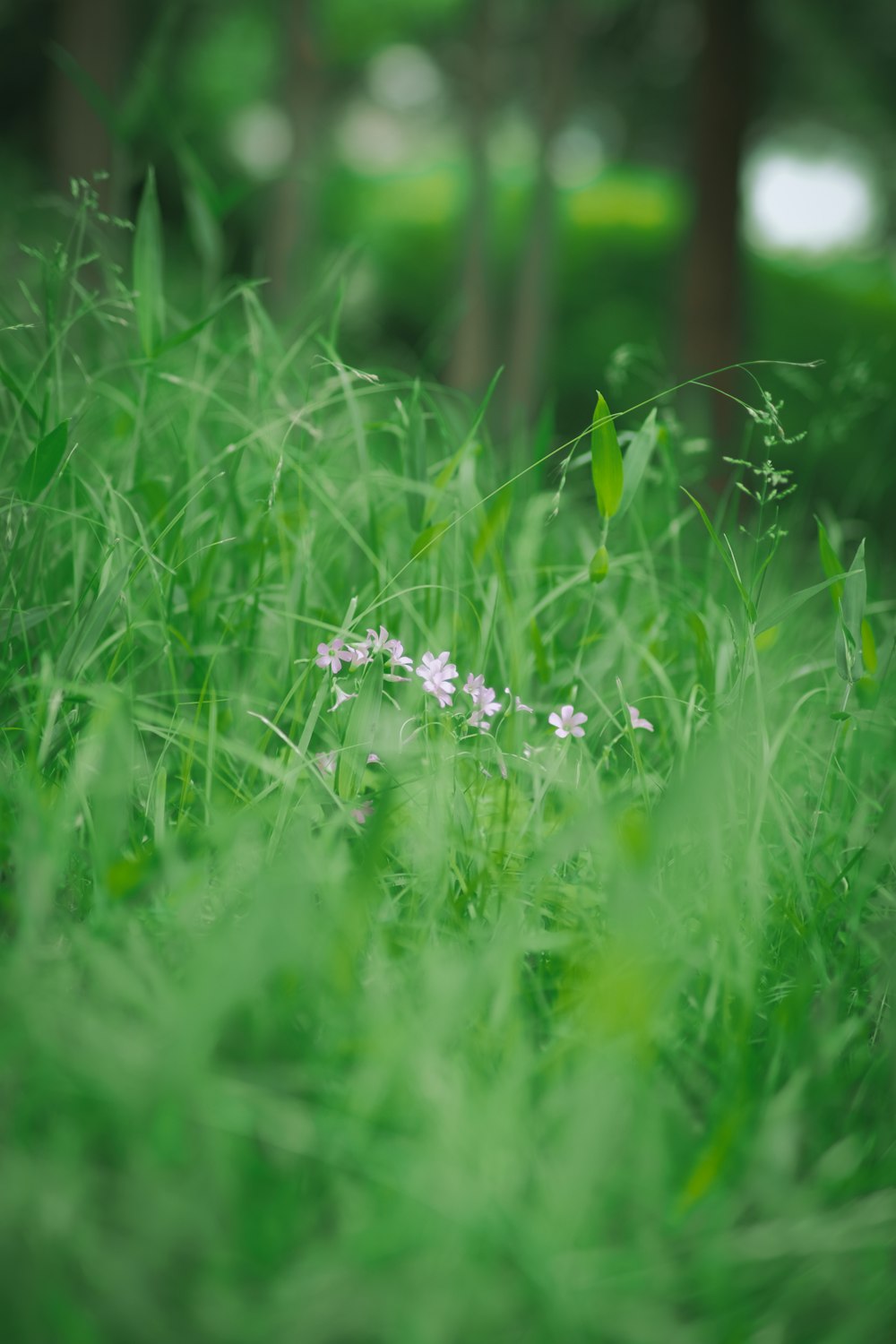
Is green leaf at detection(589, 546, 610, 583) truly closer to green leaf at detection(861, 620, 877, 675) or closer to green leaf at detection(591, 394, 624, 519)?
green leaf at detection(591, 394, 624, 519)

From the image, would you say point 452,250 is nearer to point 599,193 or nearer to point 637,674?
point 599,193

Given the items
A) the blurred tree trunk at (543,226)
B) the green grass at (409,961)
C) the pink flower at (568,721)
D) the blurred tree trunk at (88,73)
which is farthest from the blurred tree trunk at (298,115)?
the pink flower at (568,721)

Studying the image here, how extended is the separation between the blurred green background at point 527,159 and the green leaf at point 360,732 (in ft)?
3.65

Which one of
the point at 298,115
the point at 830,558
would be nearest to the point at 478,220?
the point at 298,115

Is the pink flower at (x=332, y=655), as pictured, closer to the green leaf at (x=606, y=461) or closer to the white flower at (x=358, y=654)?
the white flower at (x=358, y=654)

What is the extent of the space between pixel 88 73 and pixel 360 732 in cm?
633

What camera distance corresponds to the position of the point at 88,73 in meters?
A: 5.96

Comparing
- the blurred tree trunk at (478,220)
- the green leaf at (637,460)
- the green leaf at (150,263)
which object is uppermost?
the green leaf at (150,263)

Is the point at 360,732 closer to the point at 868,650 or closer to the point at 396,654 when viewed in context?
the point at 396,654

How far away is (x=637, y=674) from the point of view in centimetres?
146

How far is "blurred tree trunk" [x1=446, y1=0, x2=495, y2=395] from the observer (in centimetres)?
Answer: 792

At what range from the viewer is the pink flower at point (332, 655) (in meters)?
1.16

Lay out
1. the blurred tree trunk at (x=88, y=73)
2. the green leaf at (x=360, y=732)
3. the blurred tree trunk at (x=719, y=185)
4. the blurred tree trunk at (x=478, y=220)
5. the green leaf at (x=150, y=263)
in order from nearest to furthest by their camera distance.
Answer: the green leaf at (x=360, y=732) → the green leaf at (x=150, y=263) → the blurred tree trunk at (x=719, y=185) → the blurred tree trunk at (x=88, y=73) → the blurred tree trunk at (x=478, y=220)

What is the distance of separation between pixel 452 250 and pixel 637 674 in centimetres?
1075
